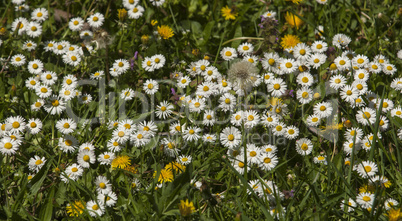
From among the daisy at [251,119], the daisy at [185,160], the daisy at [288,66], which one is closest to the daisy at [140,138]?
the daisy at [185,160]

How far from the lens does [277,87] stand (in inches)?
139

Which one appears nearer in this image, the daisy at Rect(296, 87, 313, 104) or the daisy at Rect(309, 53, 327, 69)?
the daisy at Rect(296, 87, 313, 104)

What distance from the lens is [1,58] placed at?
3898mm

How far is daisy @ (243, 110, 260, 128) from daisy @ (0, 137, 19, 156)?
5.60 feet

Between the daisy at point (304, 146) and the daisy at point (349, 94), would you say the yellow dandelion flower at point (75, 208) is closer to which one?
the daisy at point (304, 146)

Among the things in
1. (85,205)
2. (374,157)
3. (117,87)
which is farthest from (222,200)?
(117,87)

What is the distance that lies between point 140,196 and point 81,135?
0.89 m

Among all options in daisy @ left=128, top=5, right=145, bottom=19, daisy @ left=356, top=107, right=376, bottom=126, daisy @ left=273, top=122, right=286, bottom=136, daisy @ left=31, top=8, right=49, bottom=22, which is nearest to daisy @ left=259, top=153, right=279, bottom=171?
daisy @ left=273, top=122, right=286, bottom=136

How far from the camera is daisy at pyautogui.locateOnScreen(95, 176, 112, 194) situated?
2891 mm

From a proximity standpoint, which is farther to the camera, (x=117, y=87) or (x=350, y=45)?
(x=350, y=45)

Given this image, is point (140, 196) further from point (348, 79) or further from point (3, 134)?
point (348, 79)

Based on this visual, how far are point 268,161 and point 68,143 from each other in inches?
58.0

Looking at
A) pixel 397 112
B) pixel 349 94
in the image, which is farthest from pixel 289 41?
pixel 397 112

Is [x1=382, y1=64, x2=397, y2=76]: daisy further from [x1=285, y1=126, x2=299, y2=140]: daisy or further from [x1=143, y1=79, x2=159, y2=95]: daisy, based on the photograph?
[x1=143, y1=79, x2=159, y2=95]: daisy
